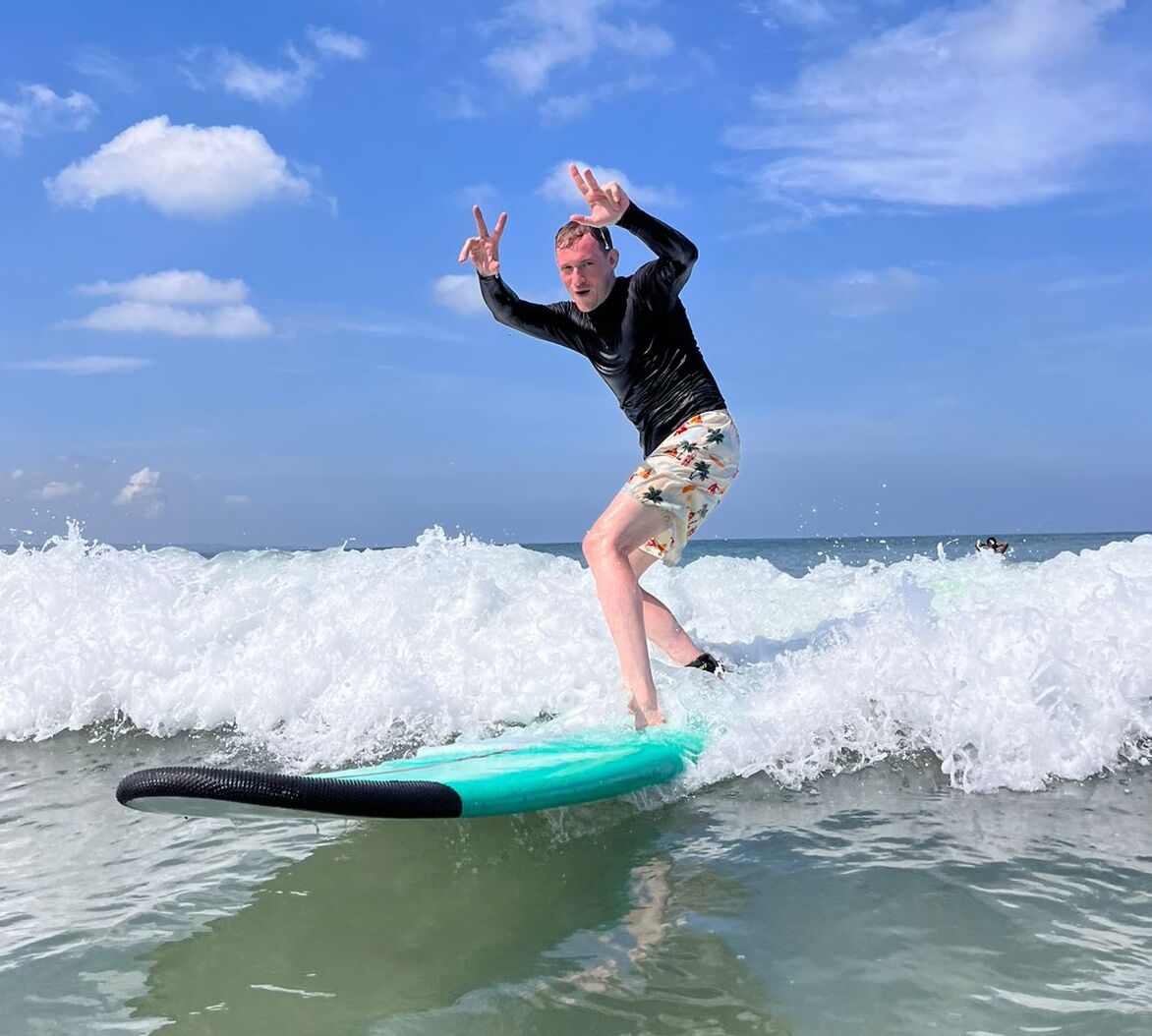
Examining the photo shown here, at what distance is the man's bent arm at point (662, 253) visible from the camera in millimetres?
4074

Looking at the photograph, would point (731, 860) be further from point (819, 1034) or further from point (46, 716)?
point (46, 716)

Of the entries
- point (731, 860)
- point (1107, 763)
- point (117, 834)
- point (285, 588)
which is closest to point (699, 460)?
point (731, 860)

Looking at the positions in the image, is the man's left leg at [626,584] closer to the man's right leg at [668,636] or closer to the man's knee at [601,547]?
the man's knee at [601,547]

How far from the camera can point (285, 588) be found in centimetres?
682

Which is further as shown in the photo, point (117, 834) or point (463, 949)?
point (117, 834)

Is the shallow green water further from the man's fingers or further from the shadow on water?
the man's fingers

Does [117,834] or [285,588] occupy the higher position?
[285,588]

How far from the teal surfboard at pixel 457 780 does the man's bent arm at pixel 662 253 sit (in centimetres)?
191

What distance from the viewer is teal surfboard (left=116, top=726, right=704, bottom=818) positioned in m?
2.47

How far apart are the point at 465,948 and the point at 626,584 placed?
74.2 inches

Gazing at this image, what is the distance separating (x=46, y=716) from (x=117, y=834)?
2.47 meters

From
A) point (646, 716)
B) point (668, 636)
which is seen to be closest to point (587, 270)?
point (668, 636)

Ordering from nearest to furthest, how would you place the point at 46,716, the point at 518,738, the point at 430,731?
the point at 518,738
the point at 430,731
the point at 46,716

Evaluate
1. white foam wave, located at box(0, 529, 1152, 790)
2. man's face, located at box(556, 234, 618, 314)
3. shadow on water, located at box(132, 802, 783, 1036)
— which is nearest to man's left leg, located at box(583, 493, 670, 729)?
white foam wave, located at box(0, 529, 1152, 790)
